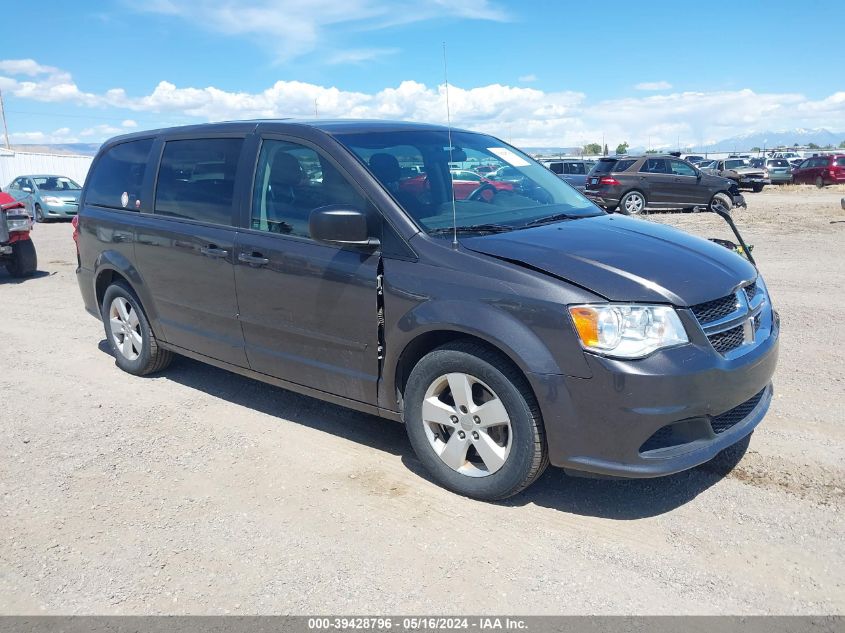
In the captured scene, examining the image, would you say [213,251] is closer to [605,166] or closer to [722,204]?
[722,204]

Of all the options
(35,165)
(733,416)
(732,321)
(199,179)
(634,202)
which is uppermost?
(35,165)

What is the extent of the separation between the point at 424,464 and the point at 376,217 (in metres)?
1.34

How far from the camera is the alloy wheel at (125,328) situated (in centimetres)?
576

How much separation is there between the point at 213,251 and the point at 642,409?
2.88 metres

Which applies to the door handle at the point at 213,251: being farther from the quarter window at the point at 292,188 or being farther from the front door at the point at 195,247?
the quarter window at the point at 292,188

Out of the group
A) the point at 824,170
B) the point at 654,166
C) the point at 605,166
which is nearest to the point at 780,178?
the point at 824,170

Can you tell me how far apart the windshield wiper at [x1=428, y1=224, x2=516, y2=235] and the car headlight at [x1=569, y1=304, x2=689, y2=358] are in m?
0.86

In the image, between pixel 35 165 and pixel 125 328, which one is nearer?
pixel 125 328

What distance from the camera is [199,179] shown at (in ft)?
16.2

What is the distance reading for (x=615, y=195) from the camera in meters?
19.4

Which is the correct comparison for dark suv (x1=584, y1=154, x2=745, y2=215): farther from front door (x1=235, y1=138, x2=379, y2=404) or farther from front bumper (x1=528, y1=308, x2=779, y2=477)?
front bumper (x1=528, y1=308, x2=779, y2=477)

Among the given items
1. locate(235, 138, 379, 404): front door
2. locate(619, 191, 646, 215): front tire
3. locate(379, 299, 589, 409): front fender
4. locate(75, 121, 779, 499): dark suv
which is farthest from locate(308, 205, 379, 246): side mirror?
locate(619, 191, 646, 215): front tire

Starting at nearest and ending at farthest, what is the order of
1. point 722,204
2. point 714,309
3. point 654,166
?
point 714,309, point 722,204, point 654,166

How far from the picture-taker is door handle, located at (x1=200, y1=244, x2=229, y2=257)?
15.1 ft
